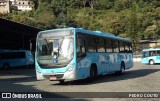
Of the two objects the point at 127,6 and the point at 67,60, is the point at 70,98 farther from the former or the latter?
the point at 127,6

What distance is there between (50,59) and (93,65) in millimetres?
3126

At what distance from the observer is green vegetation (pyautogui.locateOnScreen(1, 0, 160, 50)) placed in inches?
4380

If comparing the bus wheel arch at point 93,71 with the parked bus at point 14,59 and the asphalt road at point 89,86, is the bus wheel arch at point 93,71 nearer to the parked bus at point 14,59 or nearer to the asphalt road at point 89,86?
the asphalt road at point 89,86

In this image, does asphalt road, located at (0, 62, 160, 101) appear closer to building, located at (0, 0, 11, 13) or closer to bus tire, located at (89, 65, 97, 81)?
bus tire, located at (89, 65, 97, 81)

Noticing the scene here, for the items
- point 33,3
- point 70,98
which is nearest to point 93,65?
point 70,98

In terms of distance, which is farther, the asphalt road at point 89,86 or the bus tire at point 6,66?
the bus tire at point 6,66

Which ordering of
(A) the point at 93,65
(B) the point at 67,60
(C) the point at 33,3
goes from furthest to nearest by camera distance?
(C) the point at 33,3
(A) the point at 93,65
(B) the point at 67,60

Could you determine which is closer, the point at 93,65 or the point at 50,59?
the point at 50,59

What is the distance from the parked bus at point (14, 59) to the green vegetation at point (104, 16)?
167 feet

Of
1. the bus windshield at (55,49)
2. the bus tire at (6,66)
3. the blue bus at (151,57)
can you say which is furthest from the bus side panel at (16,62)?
the bus windshield at (55,49)

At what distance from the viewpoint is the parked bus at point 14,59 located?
153 ft

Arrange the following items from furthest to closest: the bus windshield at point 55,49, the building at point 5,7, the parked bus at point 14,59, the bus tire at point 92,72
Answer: the building at point 5,7
the parked bus at point 14,59
the bus tire at point 92,72
the bus windshield at point 55,49

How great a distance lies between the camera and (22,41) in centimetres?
5841

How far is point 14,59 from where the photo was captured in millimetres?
46750
